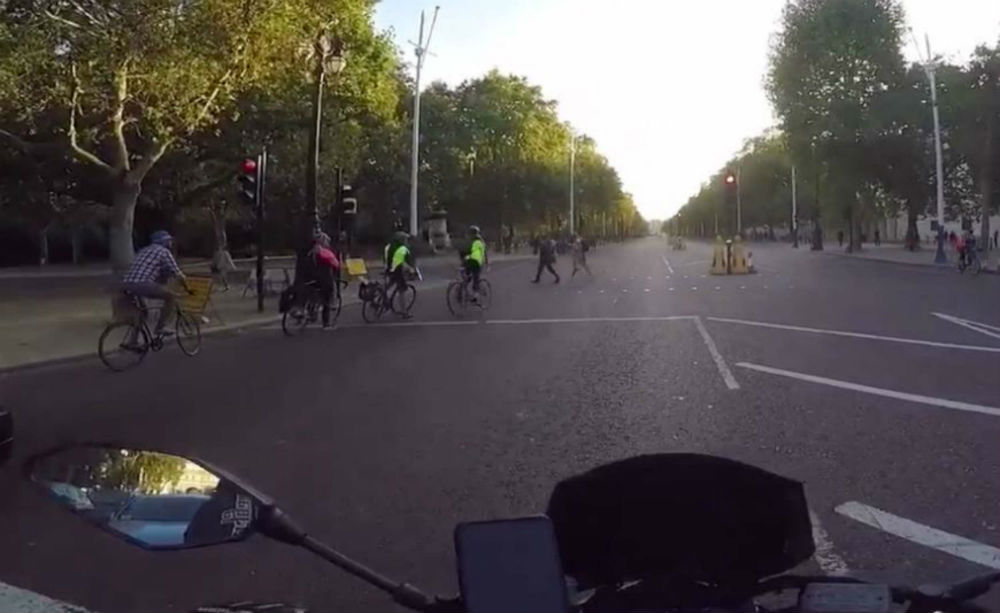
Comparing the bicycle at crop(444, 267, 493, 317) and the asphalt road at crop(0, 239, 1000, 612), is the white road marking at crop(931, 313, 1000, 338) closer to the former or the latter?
the asphalt road at crop(0, 239, 1000, 612)

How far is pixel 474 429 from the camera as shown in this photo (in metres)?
10.2

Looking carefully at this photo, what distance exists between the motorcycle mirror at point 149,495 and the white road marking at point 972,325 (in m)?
18.1

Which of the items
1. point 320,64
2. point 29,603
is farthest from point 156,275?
point 29,603

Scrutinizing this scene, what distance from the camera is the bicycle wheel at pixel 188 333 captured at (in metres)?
17.5

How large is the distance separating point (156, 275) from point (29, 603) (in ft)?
39.2

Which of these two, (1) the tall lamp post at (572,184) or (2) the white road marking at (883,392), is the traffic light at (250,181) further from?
(1) the tall lamp post at (572,184)

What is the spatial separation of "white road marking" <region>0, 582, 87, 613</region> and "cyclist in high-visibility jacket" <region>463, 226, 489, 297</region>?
20.1 meters

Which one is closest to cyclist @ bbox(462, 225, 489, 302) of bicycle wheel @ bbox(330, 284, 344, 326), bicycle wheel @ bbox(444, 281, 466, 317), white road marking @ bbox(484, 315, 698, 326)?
bicycle wheel @ bbox(444, 281, 466, 317)

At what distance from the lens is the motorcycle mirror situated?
8.63ft

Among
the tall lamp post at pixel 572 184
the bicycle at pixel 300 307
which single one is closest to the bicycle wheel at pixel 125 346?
the bicycle at pixel 300 307

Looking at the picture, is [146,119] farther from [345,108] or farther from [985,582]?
[985,582]

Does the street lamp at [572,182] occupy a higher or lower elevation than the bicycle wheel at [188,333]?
higher

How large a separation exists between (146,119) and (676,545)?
22820 mm

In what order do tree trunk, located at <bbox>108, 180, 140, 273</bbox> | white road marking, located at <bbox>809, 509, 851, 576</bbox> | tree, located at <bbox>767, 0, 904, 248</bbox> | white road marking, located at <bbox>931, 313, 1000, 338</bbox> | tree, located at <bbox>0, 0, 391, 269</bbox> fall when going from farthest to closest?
tree, located at <bbox>767, 0, 904, 248</bbox> → tree trunk, located at <bbox>108, 180, 140, 273</bbox> → tree, located at <bbox>0, 0, 391, 269</bbox> → white road marking, located at <bbox>931, 313, 1000, 338</bbox> → white road marking, located at <bbox>809, 509, 851, 576</bbox>
